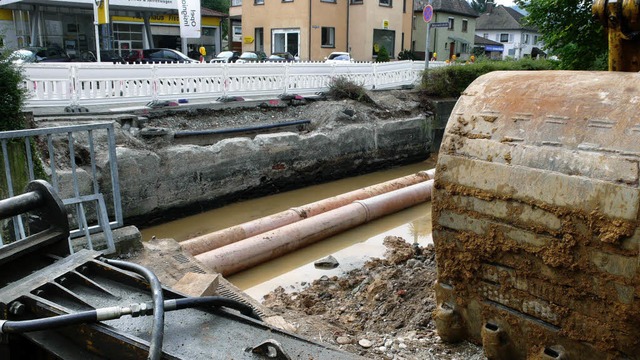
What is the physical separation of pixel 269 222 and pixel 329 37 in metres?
24.9

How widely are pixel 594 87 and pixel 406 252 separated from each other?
166 inches

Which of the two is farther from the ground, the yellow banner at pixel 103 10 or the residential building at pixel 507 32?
the residential building at pixel 507 32

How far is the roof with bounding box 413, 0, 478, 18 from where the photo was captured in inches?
1596

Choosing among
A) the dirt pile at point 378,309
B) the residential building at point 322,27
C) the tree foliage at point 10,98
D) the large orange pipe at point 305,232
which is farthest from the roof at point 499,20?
the tree foliage at point 10,98

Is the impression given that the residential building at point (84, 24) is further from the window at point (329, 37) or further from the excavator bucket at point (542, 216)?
the excavator bucket at point (542, 216)

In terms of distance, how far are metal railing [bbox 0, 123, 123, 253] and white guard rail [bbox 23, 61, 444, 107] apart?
1.45 m

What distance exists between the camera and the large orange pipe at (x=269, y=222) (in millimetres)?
7164

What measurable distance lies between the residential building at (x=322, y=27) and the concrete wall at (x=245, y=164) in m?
16.7

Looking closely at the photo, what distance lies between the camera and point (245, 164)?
11148mm

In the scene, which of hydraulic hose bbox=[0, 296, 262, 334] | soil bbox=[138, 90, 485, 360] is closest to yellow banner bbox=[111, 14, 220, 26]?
soil bbox=[138, 90, 485, 360]

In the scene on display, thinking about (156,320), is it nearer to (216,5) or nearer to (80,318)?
(80,318)

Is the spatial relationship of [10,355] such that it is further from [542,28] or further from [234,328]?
[542,28]

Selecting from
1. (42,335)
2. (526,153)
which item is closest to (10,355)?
(42,335)

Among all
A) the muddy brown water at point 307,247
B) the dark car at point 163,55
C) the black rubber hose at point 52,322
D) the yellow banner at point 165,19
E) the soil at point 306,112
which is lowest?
the muddy brown water at point 307,247
